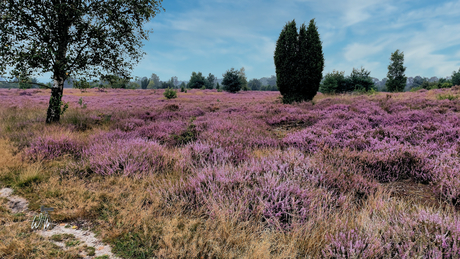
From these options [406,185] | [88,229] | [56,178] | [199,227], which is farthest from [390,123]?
[56,178]

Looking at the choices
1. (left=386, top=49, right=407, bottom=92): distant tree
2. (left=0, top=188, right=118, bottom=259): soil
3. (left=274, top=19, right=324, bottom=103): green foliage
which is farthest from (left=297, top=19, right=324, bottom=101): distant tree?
(left=386, top=49, right=407, bottom=92): distant tree

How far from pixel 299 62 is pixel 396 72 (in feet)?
157

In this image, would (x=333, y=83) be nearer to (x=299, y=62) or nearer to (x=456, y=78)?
(x=299, y=62)

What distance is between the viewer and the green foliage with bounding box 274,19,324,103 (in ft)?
48.2

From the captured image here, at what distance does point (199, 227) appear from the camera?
79.7 inches

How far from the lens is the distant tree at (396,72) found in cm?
4622

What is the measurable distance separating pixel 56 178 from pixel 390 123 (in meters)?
9.01

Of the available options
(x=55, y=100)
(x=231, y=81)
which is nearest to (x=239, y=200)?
(x=55, y=100)

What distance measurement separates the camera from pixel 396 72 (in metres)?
47.3

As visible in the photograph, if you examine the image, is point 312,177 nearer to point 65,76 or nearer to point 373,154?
point 373,154

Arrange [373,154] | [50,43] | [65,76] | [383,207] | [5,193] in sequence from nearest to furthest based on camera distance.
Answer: [383,207], [5,193], [373,154], [50,43], [65,76]

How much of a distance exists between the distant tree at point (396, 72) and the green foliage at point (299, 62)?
4405 centimetres

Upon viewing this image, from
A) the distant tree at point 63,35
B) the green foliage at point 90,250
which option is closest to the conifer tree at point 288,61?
the distant tree at point 63,35

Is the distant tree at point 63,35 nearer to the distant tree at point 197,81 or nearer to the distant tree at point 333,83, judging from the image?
the distant tree at point 333,83
